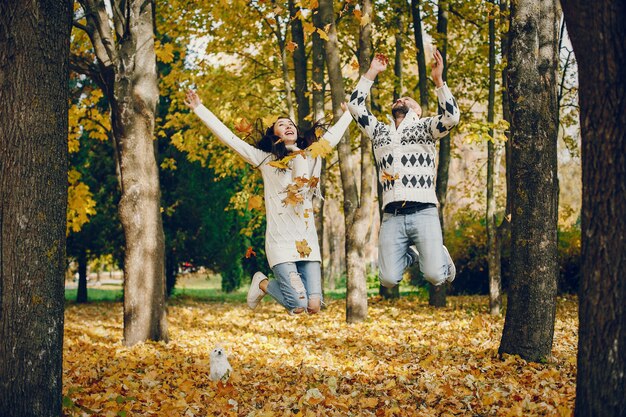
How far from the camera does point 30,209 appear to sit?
15.3ft

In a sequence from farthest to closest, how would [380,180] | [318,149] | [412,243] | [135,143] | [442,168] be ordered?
[442,168] → [135,143] → [412,243] → [380,180] → [318,149]

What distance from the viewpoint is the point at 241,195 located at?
65.7 ft

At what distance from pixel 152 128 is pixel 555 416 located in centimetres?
725

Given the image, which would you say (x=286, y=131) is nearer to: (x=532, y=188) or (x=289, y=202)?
(x=289, y=202)

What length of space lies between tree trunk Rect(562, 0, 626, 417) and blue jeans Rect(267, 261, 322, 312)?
2.86 m

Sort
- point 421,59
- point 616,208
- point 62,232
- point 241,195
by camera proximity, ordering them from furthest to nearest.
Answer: point 241,195 < point 421,59 < point 62,232 < point 616,208

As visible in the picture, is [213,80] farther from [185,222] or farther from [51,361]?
[51,361]

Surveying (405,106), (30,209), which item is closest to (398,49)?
(405,106)

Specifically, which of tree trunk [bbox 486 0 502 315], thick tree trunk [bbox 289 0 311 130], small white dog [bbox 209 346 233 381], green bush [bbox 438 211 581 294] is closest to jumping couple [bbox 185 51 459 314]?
small white dog [bbox 209 346 233 381]

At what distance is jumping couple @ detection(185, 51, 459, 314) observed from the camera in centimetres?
620

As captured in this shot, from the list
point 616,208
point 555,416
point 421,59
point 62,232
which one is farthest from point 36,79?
point 421,59

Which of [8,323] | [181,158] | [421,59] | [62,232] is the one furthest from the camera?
[181,158]

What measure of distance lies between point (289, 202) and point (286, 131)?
0.74 m

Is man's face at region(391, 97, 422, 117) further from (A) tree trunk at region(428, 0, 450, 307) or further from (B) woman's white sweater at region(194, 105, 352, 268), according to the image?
(A) tree trunk at region(428, 0, 450, 307)
